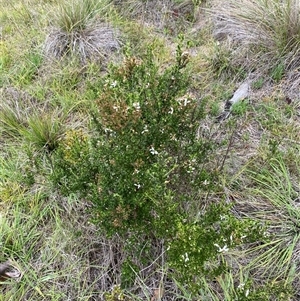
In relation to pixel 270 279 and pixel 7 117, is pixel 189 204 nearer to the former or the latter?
pixel 270 279

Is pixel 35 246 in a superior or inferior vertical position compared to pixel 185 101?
inferior

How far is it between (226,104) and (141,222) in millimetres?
1425

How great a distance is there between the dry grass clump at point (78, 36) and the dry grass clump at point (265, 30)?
1.03 metres

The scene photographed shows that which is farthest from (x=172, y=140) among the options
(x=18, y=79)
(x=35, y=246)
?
(x=18, y=79)

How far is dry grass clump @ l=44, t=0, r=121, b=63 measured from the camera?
3.46 metres

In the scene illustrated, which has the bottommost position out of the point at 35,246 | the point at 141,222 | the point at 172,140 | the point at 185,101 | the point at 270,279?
the point at 270,279

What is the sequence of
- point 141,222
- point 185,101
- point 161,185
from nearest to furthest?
point 161,185, point 141,222, point 185,101

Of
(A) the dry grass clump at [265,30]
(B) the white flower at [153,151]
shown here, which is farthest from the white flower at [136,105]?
(A) the dry grass clump at [265,30]

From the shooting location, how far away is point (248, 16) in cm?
342

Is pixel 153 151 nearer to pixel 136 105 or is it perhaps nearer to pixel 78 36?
pixel 136 105

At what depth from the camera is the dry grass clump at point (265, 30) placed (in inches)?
121

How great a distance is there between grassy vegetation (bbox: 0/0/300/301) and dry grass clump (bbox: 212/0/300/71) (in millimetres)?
11

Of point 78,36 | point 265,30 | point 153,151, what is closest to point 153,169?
point 153,151

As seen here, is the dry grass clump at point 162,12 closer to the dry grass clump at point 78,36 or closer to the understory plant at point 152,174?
the dry grass clump at point 78,36
